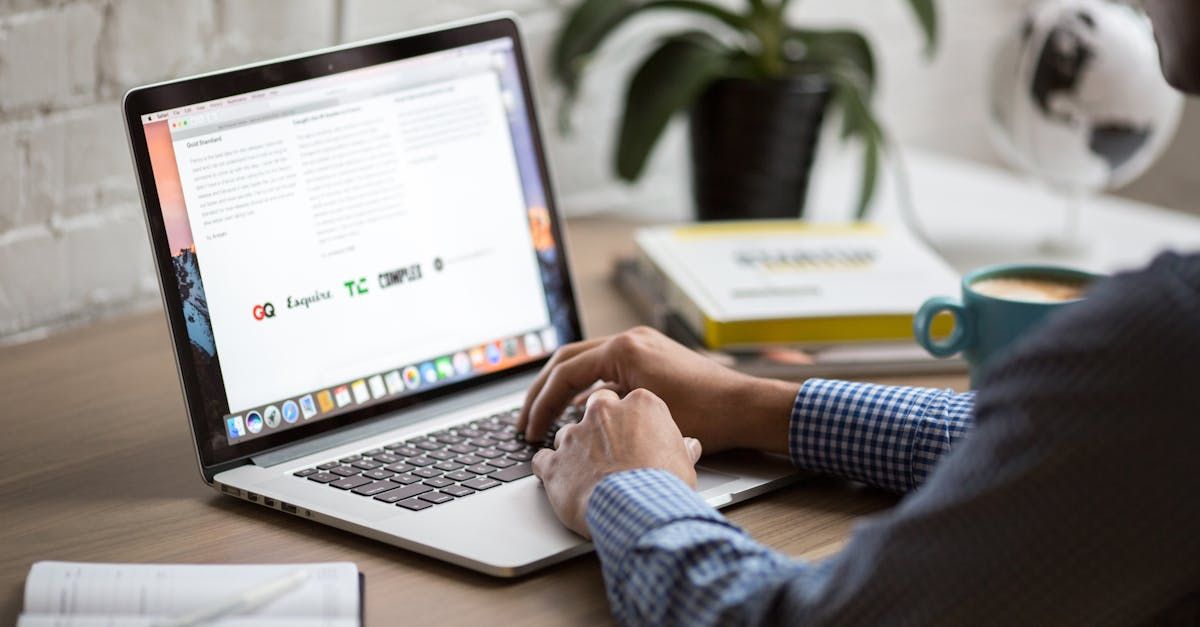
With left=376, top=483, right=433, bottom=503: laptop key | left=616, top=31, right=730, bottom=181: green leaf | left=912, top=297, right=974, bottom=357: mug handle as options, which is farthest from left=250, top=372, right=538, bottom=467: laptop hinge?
left=616, top=31, right=730, bottom=181: green leaf

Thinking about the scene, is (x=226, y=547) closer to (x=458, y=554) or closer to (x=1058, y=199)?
(x=458, y=554)

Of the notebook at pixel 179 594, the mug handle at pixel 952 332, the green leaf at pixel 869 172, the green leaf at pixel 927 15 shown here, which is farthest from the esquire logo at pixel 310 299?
the green leaf at pixel 927 15

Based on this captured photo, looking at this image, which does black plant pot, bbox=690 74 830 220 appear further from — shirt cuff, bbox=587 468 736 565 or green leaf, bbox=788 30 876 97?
shirt cuff, bbox=587 468 736 565

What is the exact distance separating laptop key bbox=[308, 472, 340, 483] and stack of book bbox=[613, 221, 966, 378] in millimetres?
377

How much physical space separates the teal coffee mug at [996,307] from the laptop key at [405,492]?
0.43 m

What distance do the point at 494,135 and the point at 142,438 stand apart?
379 millimetres

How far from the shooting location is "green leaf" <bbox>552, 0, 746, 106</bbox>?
142 centimetres

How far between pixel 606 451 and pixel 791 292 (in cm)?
41

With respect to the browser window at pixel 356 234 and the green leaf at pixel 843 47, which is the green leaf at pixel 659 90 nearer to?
the green leaf at pixel 843 47

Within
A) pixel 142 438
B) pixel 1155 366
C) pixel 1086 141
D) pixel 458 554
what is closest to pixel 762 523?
pixel 458 554

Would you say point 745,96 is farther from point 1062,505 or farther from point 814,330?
point 1062,505

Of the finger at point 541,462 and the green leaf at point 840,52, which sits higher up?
the green leaf at point 840,52

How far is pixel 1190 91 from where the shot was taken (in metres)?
0.73

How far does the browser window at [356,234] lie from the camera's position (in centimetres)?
90
